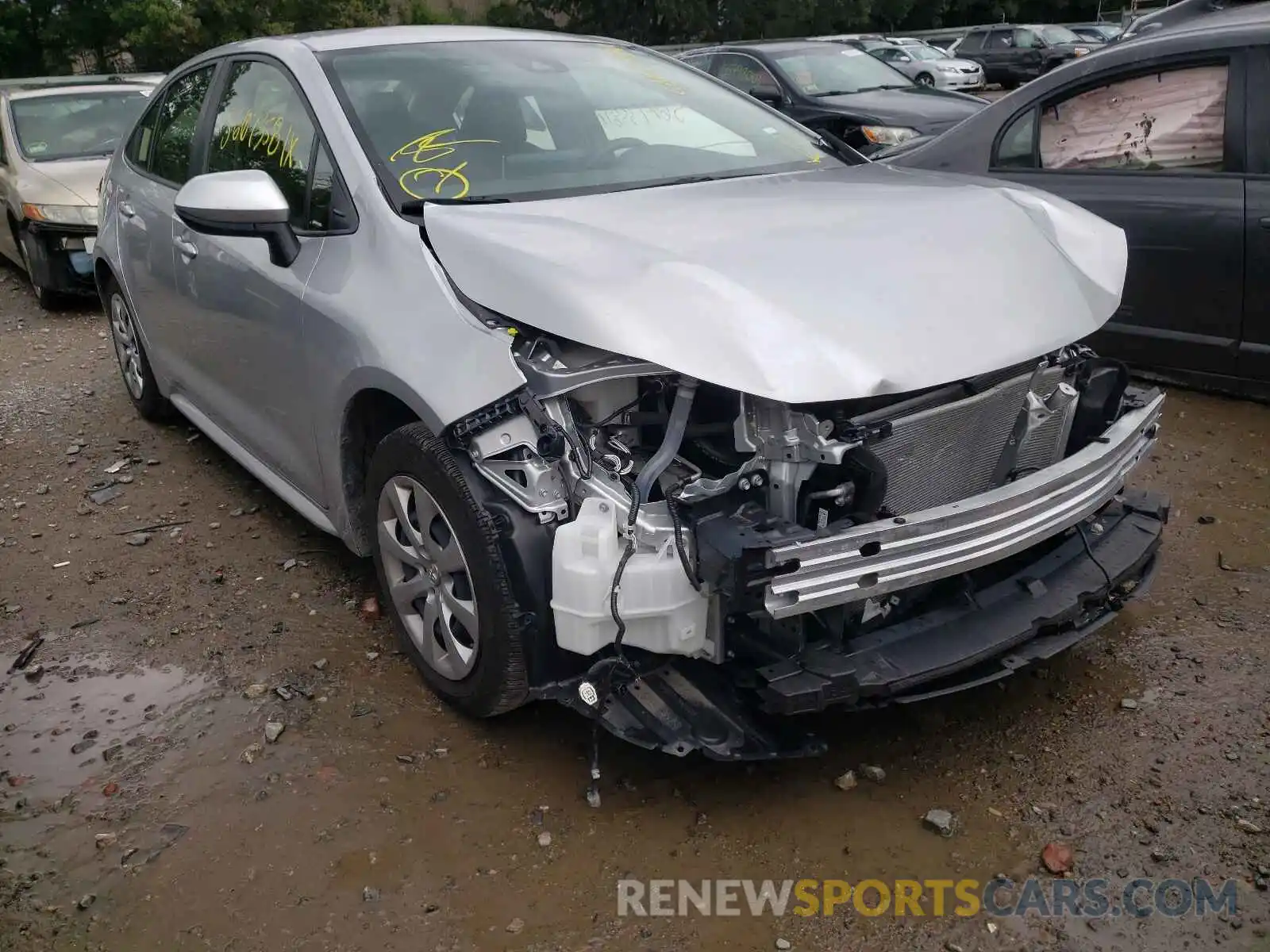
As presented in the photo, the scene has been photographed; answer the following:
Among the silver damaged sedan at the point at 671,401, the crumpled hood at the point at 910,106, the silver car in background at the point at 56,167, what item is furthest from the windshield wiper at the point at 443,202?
the crumpled hood at the point at 910,106

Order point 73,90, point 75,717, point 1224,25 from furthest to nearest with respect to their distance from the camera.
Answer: point 73,90 < point 1224,25 < point 75,717

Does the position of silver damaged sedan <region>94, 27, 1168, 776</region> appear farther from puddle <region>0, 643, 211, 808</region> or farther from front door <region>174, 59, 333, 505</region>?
puddle <region>0, 643, 211, 808</region>

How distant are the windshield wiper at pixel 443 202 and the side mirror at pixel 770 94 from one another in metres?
8.19

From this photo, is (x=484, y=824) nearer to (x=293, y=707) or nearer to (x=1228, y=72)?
(x=293, y=707)

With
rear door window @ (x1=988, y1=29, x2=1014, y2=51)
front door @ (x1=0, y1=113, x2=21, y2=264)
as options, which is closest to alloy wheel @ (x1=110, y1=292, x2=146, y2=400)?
front door @ (x1=0, y1=113, x2=21, y2=264)

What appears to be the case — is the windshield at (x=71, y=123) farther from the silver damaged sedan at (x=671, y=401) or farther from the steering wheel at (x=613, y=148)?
the steering wheel at (x=613, y=148)

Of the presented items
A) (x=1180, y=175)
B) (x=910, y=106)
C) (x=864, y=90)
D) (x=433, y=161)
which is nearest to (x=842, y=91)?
(x=864, y=90)

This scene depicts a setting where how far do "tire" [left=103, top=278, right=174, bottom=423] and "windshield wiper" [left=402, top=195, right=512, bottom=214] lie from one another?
8.95 feet

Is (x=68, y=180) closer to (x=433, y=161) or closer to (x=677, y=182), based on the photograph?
(x=433, y=161)

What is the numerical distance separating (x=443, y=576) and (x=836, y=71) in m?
9.28

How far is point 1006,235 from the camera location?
288 cm

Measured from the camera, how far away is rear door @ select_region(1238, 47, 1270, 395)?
4422mm

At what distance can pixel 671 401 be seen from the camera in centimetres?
266

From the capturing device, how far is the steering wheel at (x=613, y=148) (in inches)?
133
